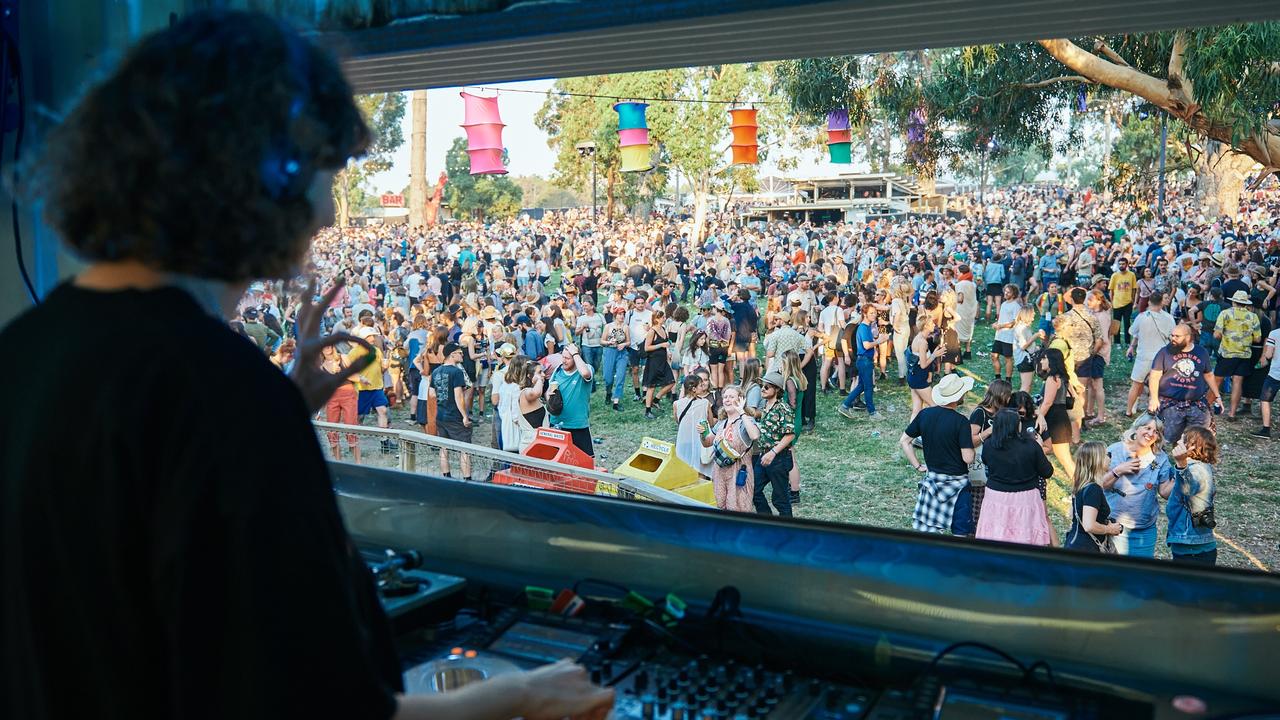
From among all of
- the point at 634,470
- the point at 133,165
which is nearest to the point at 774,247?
the point at 634,470

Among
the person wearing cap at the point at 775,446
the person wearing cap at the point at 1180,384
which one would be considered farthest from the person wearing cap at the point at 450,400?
the person wearing cap at the point at 1180,384

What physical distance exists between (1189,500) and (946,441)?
1195 mm

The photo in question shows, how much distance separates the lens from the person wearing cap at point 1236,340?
28.9 feet

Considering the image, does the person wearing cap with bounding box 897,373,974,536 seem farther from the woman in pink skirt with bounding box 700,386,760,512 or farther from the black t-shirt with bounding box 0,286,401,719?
the black t-shirt with bounding box 0,286,401,719

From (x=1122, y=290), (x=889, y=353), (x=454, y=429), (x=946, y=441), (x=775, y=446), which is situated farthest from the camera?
(x=889, y=353)

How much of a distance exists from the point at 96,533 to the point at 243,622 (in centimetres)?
9

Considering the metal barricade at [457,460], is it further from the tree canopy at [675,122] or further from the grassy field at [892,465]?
the tree canopy at [675,122]

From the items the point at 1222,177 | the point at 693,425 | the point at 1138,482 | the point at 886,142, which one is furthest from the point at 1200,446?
the point at 886,142

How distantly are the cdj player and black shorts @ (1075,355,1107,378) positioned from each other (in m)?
8.48

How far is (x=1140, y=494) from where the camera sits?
17.3 ft

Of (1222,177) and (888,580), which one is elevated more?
(1222,177)

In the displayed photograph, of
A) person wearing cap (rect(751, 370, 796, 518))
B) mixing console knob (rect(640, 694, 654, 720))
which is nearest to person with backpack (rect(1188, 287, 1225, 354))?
person wearing cap (rect(751, 370, 796, 518))

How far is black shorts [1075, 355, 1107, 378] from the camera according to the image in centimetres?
903

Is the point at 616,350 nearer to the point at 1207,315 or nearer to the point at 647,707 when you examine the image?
the point at 1207,315
